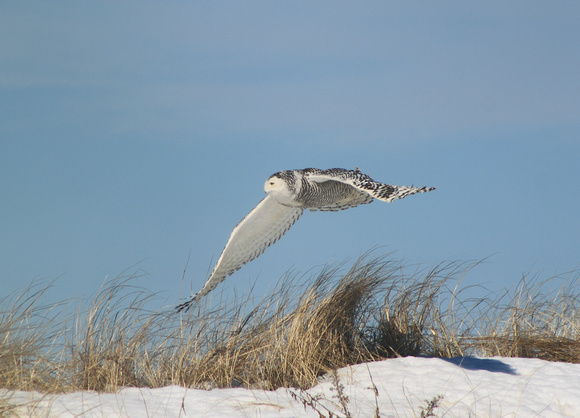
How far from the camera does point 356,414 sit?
5305 millimetres

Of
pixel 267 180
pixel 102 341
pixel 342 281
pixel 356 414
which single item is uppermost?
pixel 267 180

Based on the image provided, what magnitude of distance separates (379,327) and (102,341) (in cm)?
317

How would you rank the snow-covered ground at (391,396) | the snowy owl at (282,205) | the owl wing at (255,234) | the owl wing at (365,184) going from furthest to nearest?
the owl wing at (255,234) → the snowy owl at (282,205) → the owl wing at (365,184) → the snow-covered ground at (391,396)

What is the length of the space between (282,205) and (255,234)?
594 millimetres

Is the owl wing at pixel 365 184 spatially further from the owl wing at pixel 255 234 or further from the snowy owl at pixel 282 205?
the owl wing at pixel 255 234

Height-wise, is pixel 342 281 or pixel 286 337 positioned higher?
pixel 342 281

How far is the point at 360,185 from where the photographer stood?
7.47 metres

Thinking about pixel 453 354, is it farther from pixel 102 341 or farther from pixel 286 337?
pixel 102 341

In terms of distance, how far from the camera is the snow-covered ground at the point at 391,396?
210 inches

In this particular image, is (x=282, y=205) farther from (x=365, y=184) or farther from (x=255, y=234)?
(x=365, y=184)

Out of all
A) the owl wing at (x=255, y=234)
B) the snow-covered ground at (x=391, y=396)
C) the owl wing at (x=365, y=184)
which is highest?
the owl wing at (x=365, y=184)

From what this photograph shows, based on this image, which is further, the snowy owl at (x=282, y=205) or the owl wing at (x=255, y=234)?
the owl wing at (x=255, y=234)

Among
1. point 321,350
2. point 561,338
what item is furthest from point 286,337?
point 561,338

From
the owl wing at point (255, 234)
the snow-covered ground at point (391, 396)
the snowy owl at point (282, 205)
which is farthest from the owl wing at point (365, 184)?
the snow-covered ground at point (391, 396)
